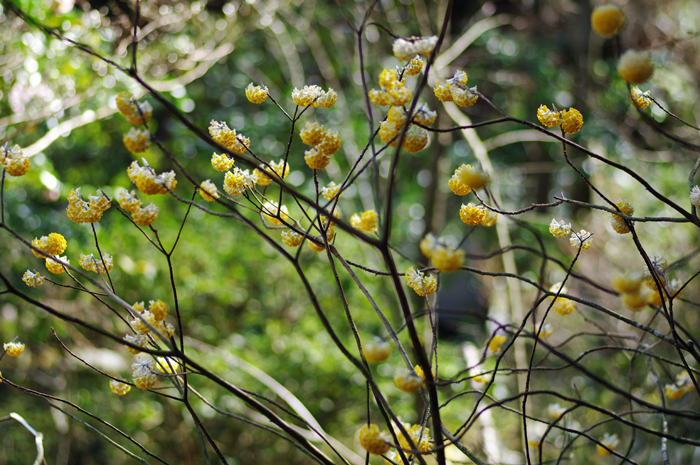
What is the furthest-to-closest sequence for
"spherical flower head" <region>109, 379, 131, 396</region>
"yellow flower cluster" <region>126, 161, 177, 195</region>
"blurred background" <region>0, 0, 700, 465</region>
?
"blurred background" <region>0, 0, 700, 465</region>, "spherical flower head" <region>109, 379, 131, 396</region>, "yellow flower cluster" <region>126, 161, 177, 195</region>

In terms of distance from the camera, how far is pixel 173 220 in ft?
6.24

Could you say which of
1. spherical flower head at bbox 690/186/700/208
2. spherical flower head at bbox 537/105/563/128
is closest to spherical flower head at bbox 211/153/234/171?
spherical flower head at bbox 537/105/563/128

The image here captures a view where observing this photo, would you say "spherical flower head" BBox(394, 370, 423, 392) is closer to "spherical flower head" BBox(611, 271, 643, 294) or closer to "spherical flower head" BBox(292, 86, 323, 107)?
"spherical flower head" BBox(611, 271, 643, 294)

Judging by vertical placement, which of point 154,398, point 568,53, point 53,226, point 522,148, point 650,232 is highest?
point 568,53

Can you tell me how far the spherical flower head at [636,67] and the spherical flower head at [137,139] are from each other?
381 millimetres

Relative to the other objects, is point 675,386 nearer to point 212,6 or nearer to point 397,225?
point 212,6

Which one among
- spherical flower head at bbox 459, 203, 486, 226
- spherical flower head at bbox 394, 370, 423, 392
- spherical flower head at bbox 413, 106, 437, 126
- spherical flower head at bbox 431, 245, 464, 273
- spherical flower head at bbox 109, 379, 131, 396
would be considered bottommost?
A: spherical flower head at bbox 394, 370, 423, 392

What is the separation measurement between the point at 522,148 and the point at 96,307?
3.41 meters

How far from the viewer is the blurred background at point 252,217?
1251 mm

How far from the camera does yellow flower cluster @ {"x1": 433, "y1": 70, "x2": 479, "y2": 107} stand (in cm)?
44

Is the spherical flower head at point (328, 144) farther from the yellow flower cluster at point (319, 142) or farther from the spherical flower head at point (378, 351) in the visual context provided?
the spherical flower head at point (378, 351)

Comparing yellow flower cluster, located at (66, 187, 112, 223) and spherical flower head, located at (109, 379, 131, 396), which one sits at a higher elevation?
yellow flower cluster, located at (66, 187, 112, 223)

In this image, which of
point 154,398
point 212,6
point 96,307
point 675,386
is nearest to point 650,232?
point 675,386

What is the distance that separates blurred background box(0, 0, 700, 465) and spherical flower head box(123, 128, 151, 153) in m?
0.66
